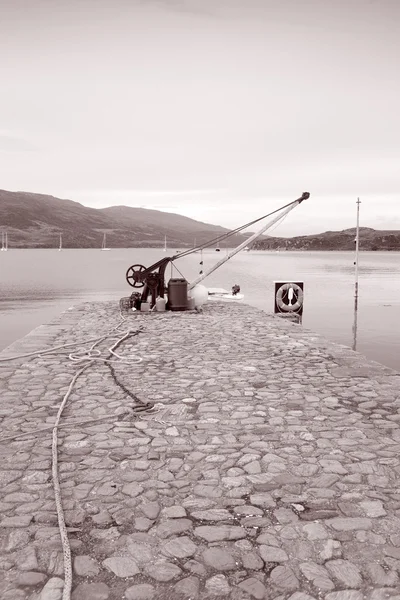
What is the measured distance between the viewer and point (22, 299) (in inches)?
1732

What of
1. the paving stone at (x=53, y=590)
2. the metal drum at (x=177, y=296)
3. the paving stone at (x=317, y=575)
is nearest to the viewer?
the paving stone at (x=53, y=590)

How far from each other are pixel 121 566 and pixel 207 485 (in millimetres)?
1313

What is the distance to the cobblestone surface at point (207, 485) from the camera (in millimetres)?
3424

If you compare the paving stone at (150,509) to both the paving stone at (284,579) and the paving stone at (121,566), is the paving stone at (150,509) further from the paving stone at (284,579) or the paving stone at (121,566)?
the paving stone at (284,579)

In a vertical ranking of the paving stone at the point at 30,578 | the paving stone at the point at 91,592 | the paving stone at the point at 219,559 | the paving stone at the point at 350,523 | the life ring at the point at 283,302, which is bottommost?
the paving stone at the point at 91,592

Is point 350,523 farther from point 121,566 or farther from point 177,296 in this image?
point 177,296

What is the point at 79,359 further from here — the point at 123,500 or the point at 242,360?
the point at 123,500

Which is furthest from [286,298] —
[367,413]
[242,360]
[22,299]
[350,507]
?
[22,299]

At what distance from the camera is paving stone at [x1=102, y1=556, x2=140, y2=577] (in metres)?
3.44

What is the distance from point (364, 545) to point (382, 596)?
0.53 metres

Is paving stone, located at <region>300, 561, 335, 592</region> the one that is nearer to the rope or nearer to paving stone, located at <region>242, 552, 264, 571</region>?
paving stone, located at <region>242, 552, 264, 571</region>

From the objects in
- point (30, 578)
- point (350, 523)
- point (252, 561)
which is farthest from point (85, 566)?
point (350, 523)

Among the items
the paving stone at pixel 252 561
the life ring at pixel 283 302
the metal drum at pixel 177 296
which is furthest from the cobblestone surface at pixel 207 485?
the life ring at pixel 283 302

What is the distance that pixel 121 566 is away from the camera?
350 centimetres
